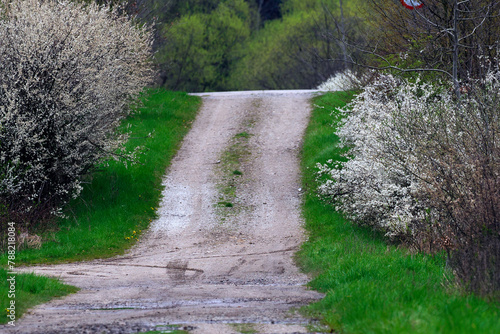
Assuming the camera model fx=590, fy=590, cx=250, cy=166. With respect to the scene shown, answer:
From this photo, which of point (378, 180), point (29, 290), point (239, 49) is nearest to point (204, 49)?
point (239, 49)

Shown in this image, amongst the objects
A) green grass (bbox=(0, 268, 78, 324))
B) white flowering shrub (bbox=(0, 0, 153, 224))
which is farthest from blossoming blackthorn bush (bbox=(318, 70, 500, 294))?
white flowering shrub (bbox=(0, 0, 153, 224))

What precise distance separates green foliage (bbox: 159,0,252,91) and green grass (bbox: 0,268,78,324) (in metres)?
28.6

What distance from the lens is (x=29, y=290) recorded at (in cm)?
811

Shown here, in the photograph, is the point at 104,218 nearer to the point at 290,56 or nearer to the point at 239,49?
the point at 290,56

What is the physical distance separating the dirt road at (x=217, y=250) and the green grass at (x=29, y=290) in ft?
0.73

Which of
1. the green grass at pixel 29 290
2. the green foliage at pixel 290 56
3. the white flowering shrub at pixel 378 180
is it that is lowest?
the green grass at pixel 29 290

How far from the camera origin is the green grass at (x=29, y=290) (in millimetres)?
7316

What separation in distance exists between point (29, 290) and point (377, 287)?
4.68m

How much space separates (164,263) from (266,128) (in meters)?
10.1

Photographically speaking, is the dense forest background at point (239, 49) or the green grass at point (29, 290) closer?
the green grass at point (29, 290)

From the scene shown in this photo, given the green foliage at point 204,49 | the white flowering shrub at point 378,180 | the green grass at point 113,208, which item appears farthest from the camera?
the green foliage at point 204,49

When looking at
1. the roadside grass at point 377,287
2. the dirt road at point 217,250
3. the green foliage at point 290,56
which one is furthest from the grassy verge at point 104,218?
the green foliage at point 290,56

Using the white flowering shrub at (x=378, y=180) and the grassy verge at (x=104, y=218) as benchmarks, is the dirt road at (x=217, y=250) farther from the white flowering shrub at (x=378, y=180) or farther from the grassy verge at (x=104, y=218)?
the white flowering shrub at (x=378, y=180)

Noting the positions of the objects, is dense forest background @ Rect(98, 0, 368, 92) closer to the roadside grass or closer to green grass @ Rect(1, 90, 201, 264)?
green grass @ Rect(1, 90, 201, 264)
